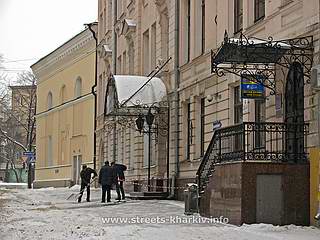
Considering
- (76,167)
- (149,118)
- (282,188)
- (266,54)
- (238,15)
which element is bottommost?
(282,188)

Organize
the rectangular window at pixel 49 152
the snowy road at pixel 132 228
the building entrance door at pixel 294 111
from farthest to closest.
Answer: the rectangular window at pixel 49 152
the building entrance door at pixel 294 111
the snowy road at pixel 132 228

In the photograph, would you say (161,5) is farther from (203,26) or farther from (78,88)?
(78,88)

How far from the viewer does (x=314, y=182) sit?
54.2 feet

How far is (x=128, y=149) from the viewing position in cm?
3650

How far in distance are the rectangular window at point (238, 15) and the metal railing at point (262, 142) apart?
458 cm

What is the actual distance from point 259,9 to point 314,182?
6540mm

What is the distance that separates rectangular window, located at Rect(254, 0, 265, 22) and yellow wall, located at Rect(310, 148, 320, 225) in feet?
18.7

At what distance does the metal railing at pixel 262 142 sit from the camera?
56.7 ft

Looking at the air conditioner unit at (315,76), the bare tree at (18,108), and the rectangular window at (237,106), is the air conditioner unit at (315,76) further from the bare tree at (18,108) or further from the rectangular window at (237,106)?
the bare tree at (18,108)

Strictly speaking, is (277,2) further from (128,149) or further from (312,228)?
(128,149)

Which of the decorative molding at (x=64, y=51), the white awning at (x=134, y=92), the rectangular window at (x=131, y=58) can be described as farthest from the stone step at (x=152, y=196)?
the decorative molding at (x=64, y=51)

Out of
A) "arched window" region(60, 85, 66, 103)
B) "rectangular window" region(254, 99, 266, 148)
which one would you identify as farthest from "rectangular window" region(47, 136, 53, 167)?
"rectangular window" region(254, 99, 266, 148)

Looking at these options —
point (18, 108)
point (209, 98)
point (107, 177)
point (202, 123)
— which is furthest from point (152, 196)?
point (18, 108)

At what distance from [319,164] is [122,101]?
1502cm
